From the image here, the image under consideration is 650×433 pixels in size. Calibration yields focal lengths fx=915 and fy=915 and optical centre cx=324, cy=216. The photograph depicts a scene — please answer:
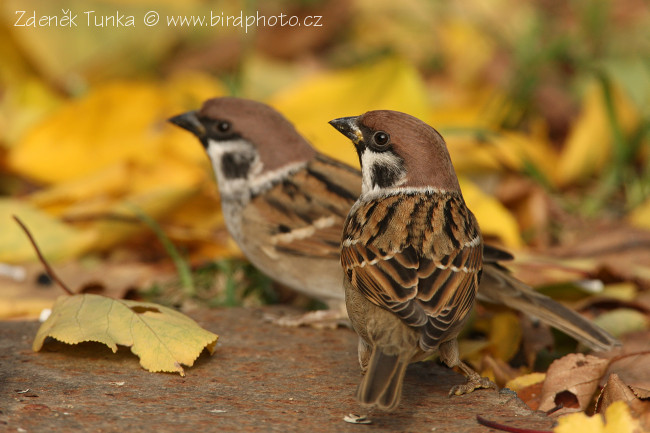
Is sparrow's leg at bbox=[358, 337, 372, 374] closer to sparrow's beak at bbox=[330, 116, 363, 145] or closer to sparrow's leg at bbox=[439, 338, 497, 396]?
sparrow's leg at bbox=[439, 338, 497, 396]

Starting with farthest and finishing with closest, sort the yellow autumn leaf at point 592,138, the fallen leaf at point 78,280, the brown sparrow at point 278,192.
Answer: the yellow autumn leaf at point 592,138, the fallen leaf at point 78,280, the brown sparrow at point 278,192

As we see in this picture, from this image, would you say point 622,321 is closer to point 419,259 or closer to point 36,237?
point 419,259

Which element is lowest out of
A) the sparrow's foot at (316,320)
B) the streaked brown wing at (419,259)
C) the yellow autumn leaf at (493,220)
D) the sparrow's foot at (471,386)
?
the sparrow's foot at (471,386)

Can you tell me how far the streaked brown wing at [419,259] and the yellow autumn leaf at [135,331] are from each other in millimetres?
591

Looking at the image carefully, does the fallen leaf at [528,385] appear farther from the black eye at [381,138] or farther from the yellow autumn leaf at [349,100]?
the yellow autumn leaf at [349,100]

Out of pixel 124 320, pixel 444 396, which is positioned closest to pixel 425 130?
pixel 444 396

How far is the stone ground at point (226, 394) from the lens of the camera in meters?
2.60

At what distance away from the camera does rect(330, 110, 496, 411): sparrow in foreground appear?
271 cm

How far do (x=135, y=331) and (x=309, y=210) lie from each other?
51.3 inches

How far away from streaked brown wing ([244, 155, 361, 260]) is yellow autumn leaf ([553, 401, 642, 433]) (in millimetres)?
1683

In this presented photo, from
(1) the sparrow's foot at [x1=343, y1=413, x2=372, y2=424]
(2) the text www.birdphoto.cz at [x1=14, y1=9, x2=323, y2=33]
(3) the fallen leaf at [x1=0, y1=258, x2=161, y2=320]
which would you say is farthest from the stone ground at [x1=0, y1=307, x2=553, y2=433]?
(2) the text www.birdphoto.cz at [x1=14, y1=9, x2=323, y2=33]

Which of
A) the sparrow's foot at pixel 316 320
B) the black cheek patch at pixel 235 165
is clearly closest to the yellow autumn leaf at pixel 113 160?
the black cheek patch at pixel 235 165

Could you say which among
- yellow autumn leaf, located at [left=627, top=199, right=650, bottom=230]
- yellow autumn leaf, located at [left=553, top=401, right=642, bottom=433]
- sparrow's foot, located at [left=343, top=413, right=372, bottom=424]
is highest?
yellow autumn leaf, located at [left=627, top=199, right=650, bottom=230]

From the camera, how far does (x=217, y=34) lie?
333 inches
